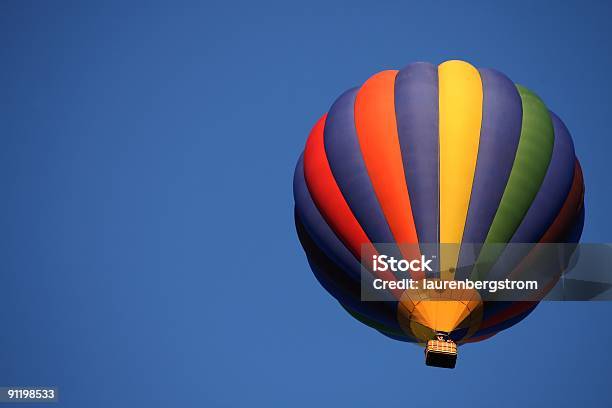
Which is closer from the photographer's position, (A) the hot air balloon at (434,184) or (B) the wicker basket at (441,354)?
(B) the wicker basket at (441,354)

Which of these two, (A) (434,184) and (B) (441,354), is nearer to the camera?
Result: (B) (441,354)

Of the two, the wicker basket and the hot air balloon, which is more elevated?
the hot air balloon

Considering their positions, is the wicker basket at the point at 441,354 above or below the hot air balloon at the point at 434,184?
below

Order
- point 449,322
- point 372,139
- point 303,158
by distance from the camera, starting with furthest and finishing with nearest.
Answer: point 303,158 < point 372,139 < point 449,322

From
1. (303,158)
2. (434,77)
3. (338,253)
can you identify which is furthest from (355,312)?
(434,77)

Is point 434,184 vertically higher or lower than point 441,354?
higher

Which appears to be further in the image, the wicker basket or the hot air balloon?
the hot air balloon

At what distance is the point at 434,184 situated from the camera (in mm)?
20625

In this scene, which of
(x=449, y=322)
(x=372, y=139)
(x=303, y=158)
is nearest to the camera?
(x=449, y=322)

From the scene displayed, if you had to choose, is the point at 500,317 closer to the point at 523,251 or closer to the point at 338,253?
the point at 523,251

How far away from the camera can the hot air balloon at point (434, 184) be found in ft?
66.9

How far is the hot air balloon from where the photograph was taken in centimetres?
2039

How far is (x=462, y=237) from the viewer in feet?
66.3

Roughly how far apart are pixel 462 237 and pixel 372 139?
97.1 inches
